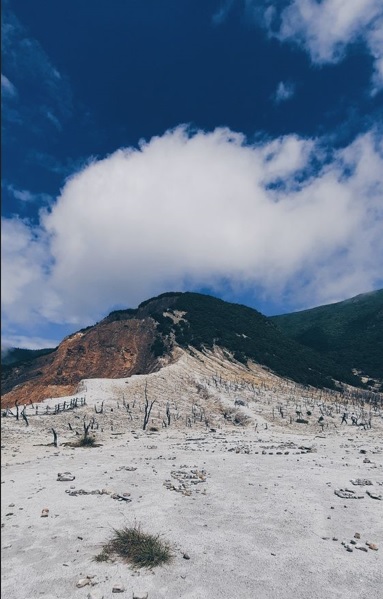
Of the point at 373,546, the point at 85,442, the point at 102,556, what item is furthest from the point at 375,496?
the point at 85,442

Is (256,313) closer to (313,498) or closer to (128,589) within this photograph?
(313,498)

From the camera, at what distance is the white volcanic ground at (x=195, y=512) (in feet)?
31.0

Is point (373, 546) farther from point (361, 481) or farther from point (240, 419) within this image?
point (240, 419)

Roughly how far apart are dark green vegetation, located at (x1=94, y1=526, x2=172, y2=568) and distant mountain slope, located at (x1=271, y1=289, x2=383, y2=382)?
91.9 m

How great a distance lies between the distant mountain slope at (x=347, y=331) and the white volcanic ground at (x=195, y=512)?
77.6 meters

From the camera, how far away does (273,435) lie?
36156 mm

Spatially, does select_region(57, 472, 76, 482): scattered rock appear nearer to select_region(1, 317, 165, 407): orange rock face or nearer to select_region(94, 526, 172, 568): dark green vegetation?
select_region(94, 526, 172, 568): dark green vegetation

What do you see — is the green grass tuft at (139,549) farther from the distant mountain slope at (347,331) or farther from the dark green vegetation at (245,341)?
the distant mountain slope at (347,331)

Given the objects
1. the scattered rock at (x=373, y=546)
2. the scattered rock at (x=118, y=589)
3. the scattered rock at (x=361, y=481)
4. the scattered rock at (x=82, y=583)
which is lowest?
the scattered rock at (x=373, y=546)

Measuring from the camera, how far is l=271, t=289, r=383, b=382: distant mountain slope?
106375 millimetres

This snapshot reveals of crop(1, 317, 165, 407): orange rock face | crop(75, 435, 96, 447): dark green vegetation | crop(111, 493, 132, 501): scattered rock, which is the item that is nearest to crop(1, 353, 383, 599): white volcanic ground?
crop(111, 493, 132, 501): scattered rock

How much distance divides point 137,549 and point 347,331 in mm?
140987

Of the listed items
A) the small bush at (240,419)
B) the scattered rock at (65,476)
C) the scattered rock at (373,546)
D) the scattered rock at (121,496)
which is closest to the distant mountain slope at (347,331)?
the small bush at (240,419)

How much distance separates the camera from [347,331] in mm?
139125
